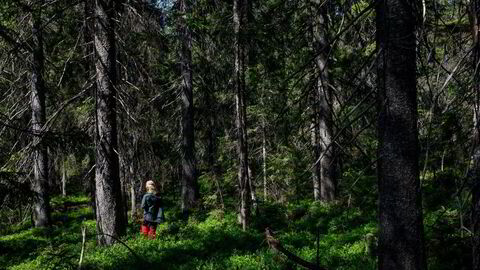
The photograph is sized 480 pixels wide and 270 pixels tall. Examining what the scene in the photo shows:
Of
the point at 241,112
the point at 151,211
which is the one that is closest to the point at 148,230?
the point at 151,211

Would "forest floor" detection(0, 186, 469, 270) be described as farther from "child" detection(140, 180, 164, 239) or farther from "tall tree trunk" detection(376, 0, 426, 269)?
"tall tree trunk" detection(376, 0, 426, 269)

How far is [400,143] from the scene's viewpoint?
4.70 meters

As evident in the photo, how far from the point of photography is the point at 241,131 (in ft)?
47.2

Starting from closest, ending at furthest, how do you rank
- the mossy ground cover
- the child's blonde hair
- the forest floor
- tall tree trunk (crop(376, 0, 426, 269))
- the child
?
tall tree trunk (crop(376, 0, 426, 269)) → the forest floor → the mossy ground cover → the child → the child's blonde hair

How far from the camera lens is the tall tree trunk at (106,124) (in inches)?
465

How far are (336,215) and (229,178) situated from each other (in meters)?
6.90

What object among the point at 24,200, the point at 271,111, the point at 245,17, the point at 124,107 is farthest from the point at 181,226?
the point at 271,111

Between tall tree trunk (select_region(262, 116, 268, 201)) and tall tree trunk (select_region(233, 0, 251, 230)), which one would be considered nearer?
tall tree trunk (select_region(233, 0, 251, 230))

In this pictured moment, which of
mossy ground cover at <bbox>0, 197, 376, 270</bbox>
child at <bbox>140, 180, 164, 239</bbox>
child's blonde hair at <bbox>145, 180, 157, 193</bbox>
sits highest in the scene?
child's blonde hair at <bbox>145, 180, 157, 193</bbox>

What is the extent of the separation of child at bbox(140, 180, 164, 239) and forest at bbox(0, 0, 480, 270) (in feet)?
0.37

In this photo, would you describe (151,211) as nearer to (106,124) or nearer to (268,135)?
(106,124)

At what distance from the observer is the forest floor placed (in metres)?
8.09

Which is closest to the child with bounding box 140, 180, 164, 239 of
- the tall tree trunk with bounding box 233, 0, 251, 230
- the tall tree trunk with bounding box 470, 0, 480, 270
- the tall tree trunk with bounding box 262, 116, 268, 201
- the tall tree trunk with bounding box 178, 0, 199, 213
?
the tall tree trunk with bounding box 233, 0, 251, 230

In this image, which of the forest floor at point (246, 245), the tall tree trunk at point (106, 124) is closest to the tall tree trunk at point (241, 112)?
the forest floor at point (246, 245)
